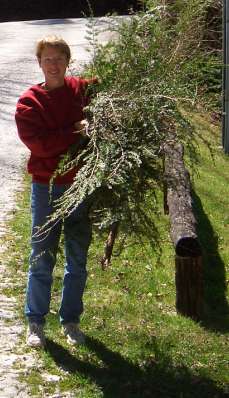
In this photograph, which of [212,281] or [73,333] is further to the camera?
[212,281]

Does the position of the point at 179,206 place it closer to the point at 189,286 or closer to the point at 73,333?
the point at 189,286

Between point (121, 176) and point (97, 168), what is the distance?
0.14 meters

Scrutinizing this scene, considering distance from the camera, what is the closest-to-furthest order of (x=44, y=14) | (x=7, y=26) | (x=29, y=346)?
(x=29, y=346), (x=7, y=26), (x=44, y=14)

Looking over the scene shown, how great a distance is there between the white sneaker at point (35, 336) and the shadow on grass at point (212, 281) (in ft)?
4.71

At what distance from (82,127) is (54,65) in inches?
15.8

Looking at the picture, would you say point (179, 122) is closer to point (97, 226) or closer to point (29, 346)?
point (97, 226)

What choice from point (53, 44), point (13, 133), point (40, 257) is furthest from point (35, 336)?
point (13, 133)

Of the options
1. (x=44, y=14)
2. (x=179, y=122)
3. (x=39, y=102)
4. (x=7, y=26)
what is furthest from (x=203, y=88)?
(x=44, y=14)

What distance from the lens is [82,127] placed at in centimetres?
447

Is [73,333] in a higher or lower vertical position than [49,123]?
lower

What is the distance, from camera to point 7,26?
26.1 m

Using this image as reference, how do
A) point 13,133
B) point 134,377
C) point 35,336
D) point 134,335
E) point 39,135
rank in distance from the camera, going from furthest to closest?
point 13,133, point 134,335, point 35,336, point 134,377, point 39,135

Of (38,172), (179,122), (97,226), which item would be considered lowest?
(97,226)

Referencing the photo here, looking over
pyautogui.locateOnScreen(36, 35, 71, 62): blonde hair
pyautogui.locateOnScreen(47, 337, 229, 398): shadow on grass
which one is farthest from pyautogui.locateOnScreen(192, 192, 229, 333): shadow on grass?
pyautogui.locateOnScreen(36, 35, 71, 62): blonde hair
